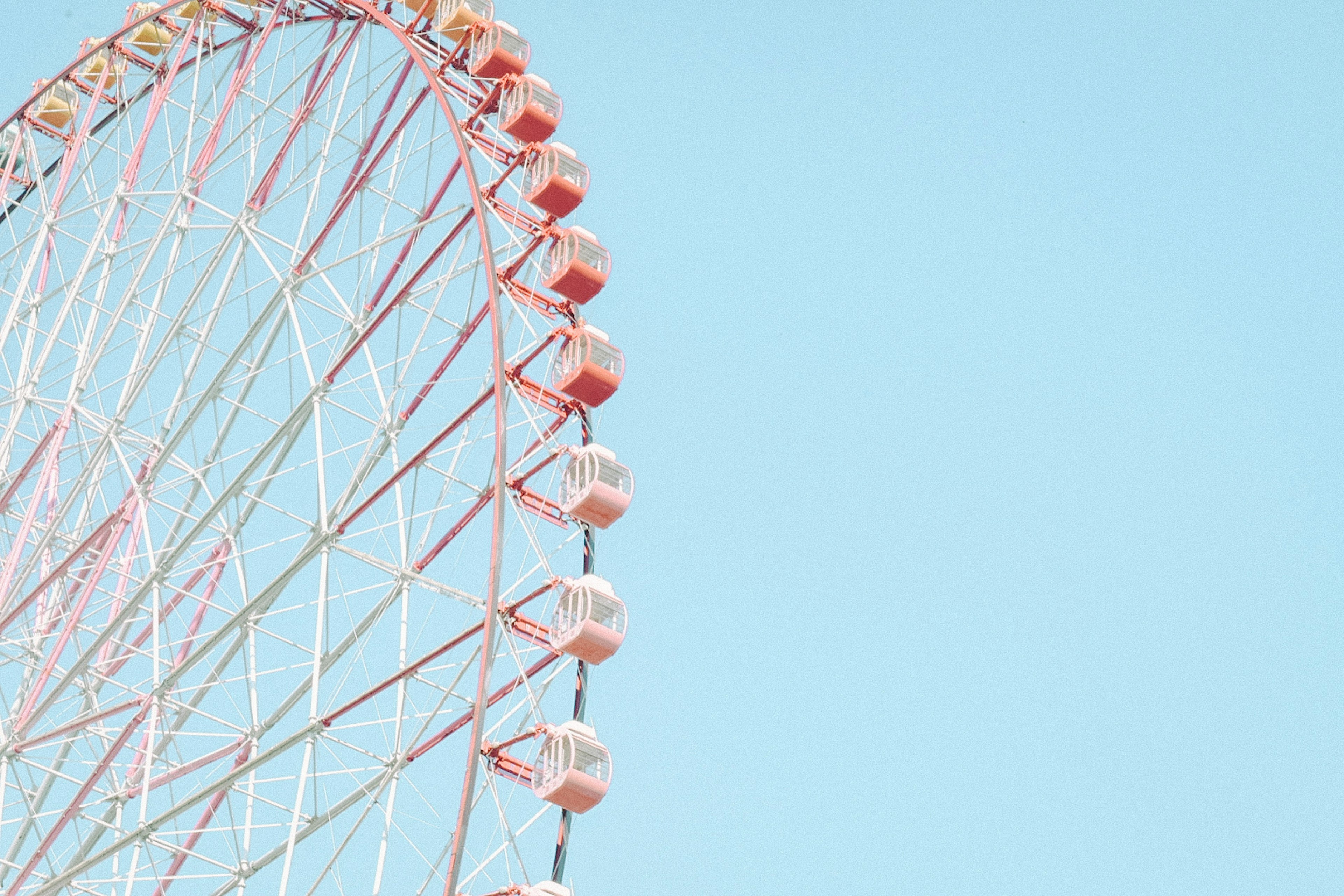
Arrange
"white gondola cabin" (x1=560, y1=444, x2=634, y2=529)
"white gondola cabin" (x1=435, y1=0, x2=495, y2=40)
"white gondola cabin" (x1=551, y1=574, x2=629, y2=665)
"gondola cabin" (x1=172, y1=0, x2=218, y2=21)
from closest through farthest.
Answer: "white gondola cabin" (x1=551, y1=574, x2=629, y2=665), "white gondola cabin" (x1=560, y1=444, x2=634, y2=529), "white gondola cabin" (x1=435, y1=0, x2=495, y2=40), "gondola cabin" (x1=172, y1=0, x2=218, y2=21)

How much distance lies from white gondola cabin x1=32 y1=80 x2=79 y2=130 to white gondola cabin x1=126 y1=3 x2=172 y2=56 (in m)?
1.42

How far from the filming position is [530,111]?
74.8 feet

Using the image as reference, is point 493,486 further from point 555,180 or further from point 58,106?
point 58,106

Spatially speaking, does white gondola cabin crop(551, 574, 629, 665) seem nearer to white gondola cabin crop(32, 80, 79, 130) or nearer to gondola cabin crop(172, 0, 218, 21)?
gondola cabin crop(172, 0, 218, 21)

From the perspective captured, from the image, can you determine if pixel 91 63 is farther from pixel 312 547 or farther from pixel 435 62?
pixel 312 547

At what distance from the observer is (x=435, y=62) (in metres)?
24.2

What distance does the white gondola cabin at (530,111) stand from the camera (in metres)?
22.8

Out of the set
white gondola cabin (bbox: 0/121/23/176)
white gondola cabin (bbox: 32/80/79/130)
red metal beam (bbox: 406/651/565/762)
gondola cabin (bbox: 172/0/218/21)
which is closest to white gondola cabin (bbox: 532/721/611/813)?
red metal beam (bbox: 406/651/565/762)

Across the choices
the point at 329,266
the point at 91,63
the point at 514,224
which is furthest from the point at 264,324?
the point at 91,63

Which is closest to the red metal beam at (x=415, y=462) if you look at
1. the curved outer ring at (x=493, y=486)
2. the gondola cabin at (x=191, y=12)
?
the curved outer ring at (x=493, y=486)

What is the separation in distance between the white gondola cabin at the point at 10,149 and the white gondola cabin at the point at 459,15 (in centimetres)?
889

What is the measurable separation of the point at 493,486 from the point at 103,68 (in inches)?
619

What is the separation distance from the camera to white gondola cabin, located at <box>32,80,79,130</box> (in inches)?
1270

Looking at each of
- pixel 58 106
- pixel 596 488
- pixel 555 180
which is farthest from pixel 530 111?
pixel 58 106
